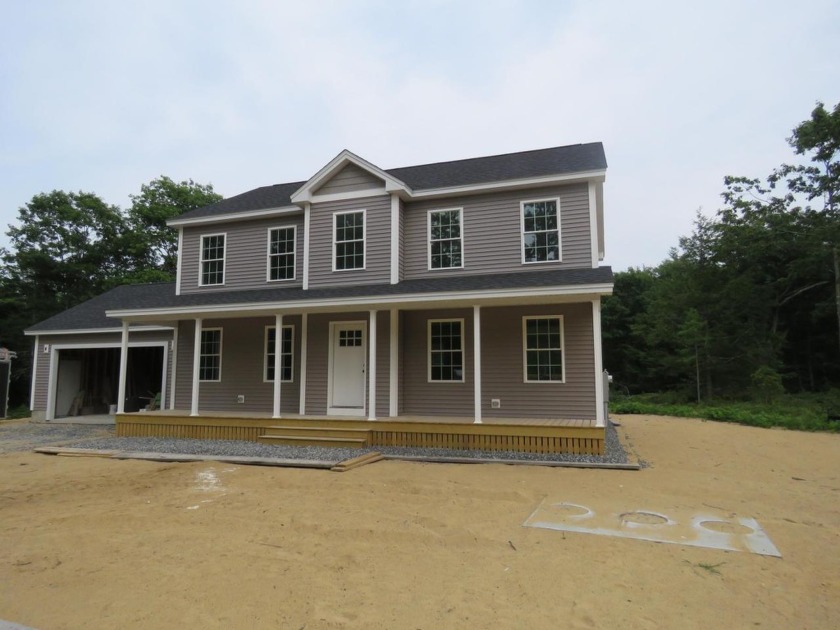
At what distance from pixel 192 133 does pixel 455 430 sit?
20.3 meters

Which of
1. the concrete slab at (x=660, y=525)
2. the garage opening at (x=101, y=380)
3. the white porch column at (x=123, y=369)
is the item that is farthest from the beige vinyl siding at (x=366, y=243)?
the garage opening at (x=101, y=380)

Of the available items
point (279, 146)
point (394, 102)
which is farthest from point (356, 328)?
point (279, 146)

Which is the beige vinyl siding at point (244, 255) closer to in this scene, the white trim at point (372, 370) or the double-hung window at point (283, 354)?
the double-hung window at point (283, 354)

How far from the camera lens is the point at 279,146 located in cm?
2742

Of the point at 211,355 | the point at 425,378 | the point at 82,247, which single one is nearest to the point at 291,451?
the point at 425,378

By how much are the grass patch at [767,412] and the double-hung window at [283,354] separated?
45.2 feet

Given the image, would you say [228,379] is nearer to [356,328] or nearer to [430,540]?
[356,328]

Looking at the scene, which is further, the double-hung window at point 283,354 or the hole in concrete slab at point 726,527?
the double-hung window at point 283,354

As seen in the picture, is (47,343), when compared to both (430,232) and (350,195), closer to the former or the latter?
(350,195)

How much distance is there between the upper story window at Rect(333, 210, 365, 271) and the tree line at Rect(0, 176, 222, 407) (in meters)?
21.9

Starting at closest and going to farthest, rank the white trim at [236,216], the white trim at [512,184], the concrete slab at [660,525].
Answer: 1. the concrete slab at [660,525]
2. the white trim at [512,184]
3. the white trim at [236,216]

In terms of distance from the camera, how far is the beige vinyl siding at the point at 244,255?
13193 millimetres

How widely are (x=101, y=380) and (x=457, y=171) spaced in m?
15.5

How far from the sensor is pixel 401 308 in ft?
35.4
